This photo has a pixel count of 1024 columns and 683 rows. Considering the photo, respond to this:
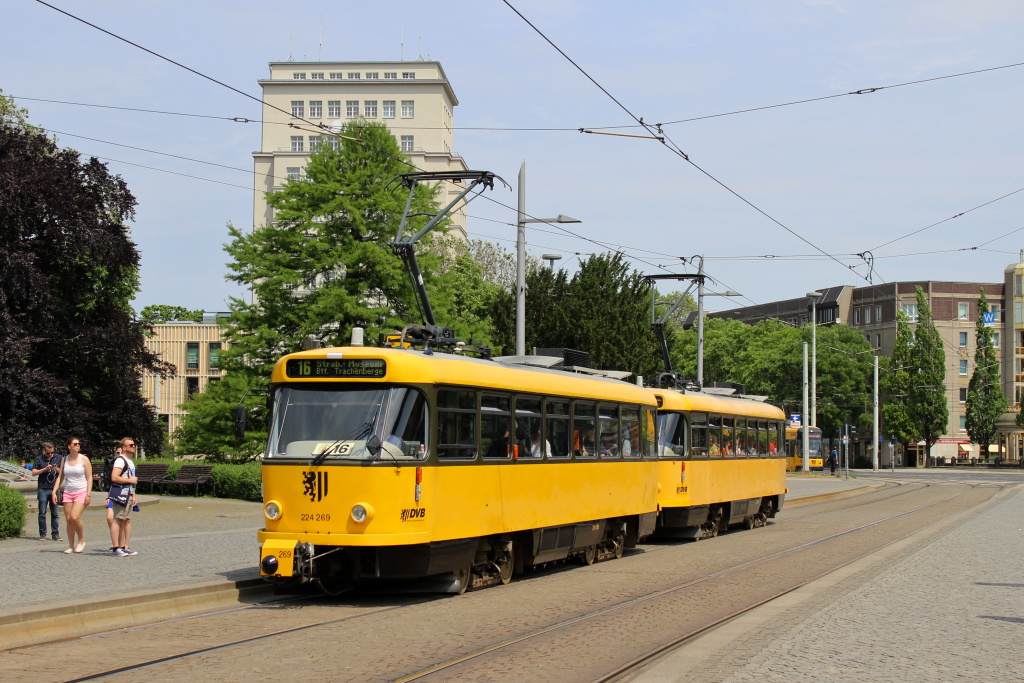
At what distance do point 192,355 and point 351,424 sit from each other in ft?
222

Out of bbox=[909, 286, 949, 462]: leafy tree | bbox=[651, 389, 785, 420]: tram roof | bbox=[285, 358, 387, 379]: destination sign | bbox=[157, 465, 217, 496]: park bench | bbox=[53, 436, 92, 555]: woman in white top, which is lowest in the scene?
bbox=[157, 465, 217, 496]: park bench

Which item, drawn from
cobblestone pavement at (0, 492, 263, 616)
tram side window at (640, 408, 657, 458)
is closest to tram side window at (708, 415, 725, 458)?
tram side window at (640, 408, 657, 458)

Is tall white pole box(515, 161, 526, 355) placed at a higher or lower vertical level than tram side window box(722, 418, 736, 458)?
higher

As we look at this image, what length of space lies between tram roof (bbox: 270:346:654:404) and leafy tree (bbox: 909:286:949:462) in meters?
81.4

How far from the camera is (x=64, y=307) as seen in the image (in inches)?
1464

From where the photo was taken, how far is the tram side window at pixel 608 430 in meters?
17.4

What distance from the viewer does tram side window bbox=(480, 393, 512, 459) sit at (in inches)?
Result: 543

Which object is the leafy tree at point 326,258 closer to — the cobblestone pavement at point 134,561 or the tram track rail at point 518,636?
the cobblestone pavement at point 134,561

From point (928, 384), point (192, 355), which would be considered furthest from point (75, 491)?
point (928, 384)

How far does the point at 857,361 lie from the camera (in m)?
93.0

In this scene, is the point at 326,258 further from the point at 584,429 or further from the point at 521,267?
the point at 584,429

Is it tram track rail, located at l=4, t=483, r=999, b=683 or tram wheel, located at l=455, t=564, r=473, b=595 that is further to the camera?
tram wheel, located at l=455, t=564, r=473, b=595

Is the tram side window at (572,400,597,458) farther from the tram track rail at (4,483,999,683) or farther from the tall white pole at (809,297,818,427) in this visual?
the tall white pole at (809,297,818,427)

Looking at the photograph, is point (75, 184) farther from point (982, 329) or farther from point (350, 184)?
point (982, 329)
